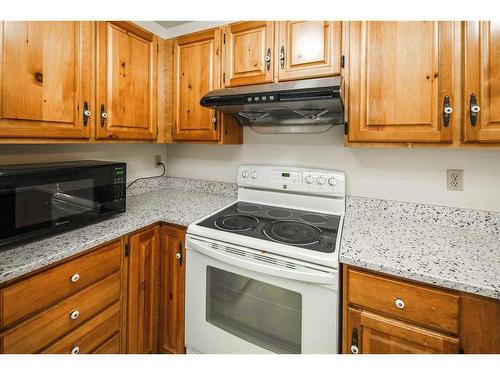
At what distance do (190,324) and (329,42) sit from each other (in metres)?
1.65

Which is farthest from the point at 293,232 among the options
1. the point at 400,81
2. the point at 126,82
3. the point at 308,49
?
the point at 126,82

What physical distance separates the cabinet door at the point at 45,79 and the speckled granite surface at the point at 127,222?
47cm

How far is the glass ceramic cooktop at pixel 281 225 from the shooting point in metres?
1.16

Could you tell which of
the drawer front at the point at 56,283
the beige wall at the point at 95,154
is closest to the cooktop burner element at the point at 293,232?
the drawer front at the point at 56,283

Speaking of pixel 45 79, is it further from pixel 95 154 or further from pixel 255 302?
pixel 255 302

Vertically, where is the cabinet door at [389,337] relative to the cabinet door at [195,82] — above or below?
below

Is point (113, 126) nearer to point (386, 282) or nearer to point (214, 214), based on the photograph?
point (214, 214)

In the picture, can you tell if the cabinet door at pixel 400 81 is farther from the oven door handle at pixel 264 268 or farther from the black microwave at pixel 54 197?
the black microwave at pixel 54 197

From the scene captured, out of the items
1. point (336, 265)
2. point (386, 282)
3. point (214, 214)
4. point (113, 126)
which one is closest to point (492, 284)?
point (386, 282)

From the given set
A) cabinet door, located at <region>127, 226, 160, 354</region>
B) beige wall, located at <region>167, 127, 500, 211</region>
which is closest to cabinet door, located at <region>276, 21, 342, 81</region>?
beige wall, located at <region>167, 127, 500, 211</region>

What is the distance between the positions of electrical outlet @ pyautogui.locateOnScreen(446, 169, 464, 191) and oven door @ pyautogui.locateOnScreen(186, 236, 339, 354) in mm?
897

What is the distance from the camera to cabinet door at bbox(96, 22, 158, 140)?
139 cm

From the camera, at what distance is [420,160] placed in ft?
4.66

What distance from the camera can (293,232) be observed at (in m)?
1.27
